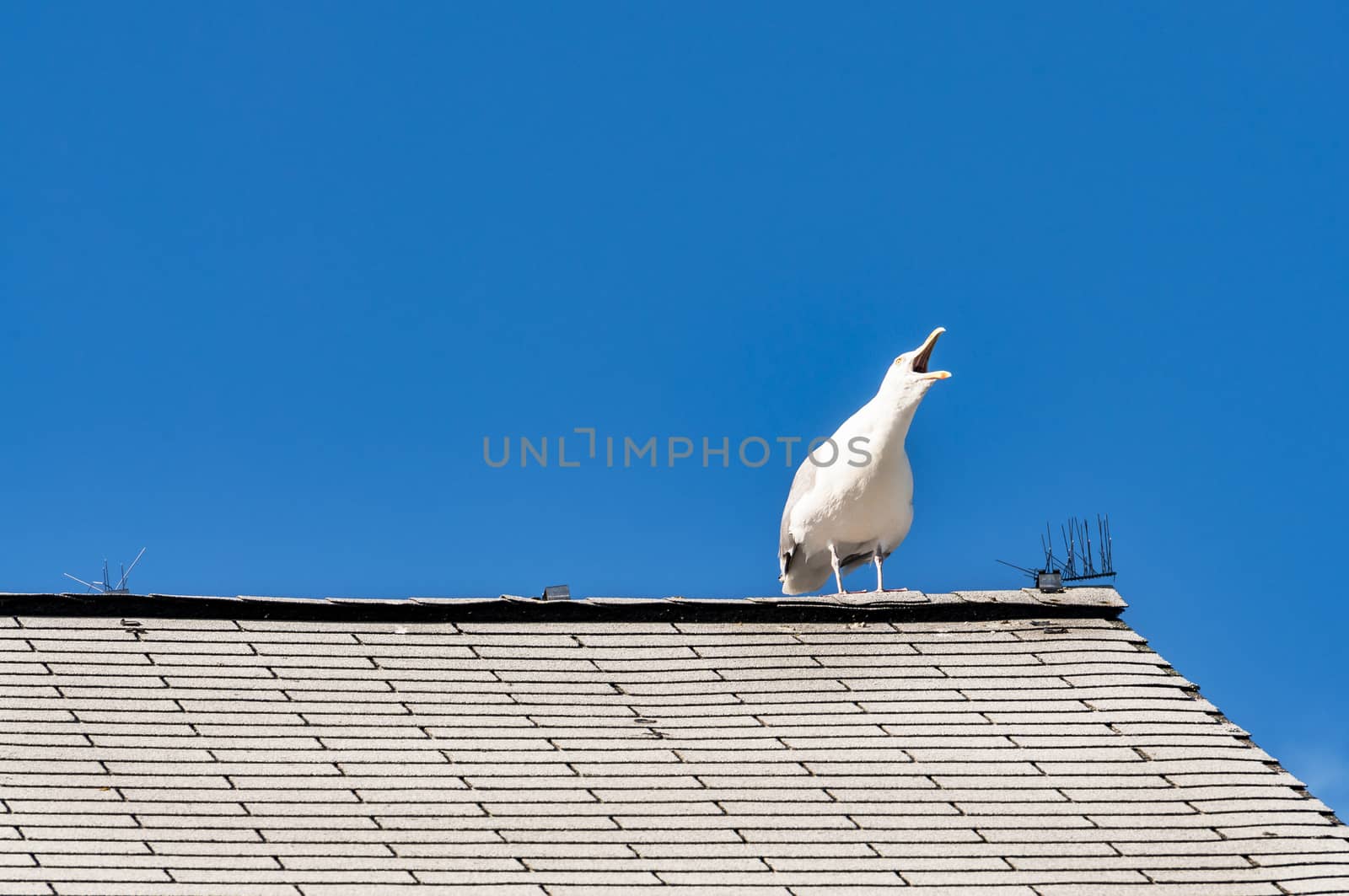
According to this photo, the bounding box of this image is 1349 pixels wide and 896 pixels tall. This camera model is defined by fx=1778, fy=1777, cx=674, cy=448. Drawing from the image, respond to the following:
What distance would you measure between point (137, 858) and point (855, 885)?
2.59 m

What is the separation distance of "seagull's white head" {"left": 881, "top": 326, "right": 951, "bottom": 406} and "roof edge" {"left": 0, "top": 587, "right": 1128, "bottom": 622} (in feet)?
6.78

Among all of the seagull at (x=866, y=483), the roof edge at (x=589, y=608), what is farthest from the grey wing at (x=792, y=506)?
the roof edge at (x=589, y=608)

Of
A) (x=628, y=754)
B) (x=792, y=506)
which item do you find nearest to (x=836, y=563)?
(x=792, y=506)

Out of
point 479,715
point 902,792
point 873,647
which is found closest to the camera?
point 902,792

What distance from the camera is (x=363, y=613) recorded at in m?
8.05

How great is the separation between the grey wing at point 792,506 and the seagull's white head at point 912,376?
72 cm

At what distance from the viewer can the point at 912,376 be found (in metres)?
10.3

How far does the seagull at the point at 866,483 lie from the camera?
33.7ft

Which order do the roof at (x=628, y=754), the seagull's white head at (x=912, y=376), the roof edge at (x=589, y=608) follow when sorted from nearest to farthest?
1. the roof at (x=628, y=754)
2. the roof edge at (x=589, y=608)
3. the seagull's white head at (x=912, y=376)

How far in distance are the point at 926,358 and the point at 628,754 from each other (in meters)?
4.04

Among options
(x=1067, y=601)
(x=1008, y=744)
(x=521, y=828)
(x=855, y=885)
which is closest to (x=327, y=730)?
(x=521, y=828)

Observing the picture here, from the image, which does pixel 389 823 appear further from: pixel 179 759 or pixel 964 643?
pixel 964 643

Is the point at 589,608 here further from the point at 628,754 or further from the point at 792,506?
the point at 792,506

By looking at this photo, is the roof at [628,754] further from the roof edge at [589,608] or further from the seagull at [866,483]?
the seagull at [866,483]
